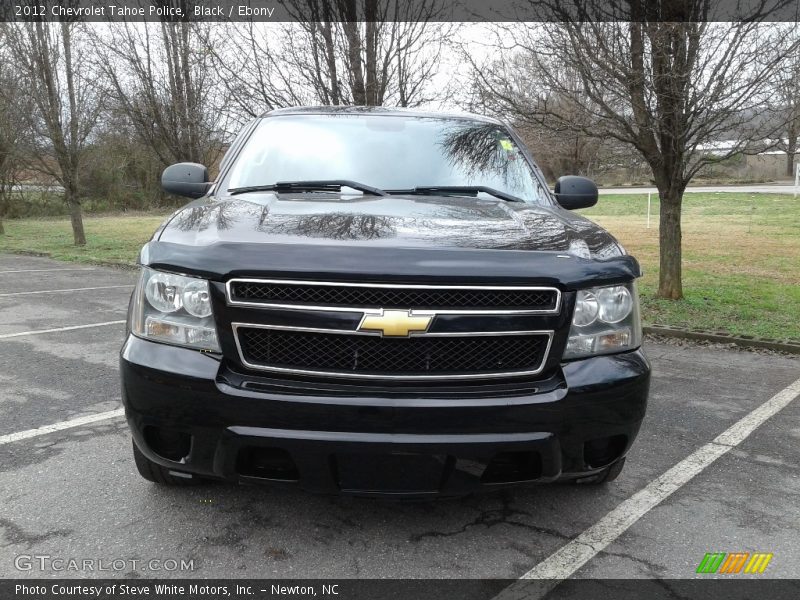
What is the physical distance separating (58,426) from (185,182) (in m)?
1.62

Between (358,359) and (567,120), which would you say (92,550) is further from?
(567,120)

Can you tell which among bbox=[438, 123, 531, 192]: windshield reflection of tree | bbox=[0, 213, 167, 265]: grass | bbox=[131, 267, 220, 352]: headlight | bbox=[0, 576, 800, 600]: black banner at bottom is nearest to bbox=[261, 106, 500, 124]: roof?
bbox=[438, 123, 531, 192]: windshield reflection of tree

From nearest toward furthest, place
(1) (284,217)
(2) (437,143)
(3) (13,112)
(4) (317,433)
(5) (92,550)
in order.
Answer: (4) (317,433)
(5) (92,550)
(1) (284,217)
(2) (437,143)
(3) (13,112)

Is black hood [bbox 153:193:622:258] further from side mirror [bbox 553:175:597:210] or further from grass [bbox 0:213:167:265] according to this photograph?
grass [bbox 0:213:167:265]

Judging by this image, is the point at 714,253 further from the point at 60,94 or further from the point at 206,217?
the point at 60,94

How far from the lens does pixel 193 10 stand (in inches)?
427

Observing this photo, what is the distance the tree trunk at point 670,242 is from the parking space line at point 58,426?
6.35 meters

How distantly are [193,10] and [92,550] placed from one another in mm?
10467

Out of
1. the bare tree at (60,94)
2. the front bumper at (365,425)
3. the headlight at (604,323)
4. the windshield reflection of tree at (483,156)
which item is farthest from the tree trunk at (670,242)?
the bare tree at (60,94)

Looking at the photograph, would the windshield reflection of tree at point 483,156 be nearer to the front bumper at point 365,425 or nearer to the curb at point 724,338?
the front bumper at point 365,425

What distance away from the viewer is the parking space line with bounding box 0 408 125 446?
3574 millimetres

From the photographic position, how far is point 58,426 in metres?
3.78

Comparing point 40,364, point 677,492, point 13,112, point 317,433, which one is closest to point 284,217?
point 317,433

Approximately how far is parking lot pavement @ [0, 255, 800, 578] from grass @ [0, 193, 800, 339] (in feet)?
11.8
